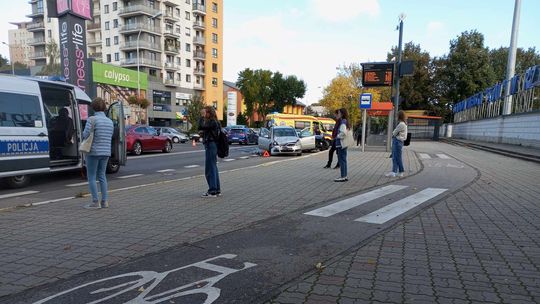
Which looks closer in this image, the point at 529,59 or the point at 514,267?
the point at 514,267

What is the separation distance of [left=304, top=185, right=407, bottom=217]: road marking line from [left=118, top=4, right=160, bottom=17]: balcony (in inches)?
2344

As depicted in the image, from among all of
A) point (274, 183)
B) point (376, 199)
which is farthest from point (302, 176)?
point (376, 199)

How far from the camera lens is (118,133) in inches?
429

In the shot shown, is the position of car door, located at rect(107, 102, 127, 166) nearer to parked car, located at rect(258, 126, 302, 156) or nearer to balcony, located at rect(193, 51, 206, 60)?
parked car, located at rect(258, 126, 302, 156)

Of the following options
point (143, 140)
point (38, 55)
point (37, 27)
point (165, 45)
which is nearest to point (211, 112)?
point (143, 140)

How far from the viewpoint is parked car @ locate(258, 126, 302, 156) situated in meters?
19.7

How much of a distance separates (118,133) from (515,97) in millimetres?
26581

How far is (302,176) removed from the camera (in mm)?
10734

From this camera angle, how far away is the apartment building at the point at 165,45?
195 feet

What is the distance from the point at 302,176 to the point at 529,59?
211 feet

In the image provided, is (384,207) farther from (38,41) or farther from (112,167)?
(38,41)

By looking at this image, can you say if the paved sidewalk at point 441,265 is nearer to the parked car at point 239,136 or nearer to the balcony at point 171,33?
the parked car at point 239,136

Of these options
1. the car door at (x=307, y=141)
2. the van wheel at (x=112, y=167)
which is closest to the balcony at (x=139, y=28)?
the car door at (x=307, y=141)

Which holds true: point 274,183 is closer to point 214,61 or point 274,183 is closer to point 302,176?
point 302,176
